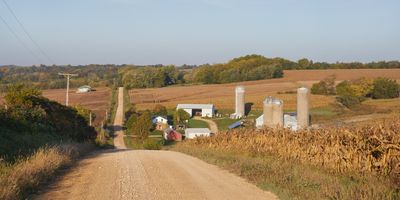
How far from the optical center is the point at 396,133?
48.7 feet

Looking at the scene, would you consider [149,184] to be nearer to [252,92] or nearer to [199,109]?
A: [199,109]

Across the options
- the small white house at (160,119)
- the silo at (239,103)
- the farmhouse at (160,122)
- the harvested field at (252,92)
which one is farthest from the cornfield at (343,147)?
the silo at (239,103)

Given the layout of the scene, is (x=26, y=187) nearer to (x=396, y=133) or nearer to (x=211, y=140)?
(x=396, y=133)

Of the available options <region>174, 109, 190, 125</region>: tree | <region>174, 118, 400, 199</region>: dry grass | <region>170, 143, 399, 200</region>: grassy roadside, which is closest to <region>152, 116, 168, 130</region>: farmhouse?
<region>174, 109, 190, 125</region>: tree

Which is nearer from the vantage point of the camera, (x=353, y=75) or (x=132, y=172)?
(x=132, y=172)

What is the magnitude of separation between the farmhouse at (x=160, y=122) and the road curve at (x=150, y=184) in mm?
69427

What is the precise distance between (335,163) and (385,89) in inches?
3034

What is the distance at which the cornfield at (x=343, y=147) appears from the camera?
14.7 metres

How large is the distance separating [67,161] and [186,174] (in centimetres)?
438

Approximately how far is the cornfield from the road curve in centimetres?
379

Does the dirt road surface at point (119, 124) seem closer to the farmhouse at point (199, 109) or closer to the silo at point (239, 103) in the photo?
the farmhouse at point (199, 109)

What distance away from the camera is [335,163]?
55.9ft

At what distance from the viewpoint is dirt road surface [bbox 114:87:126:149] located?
217 ft

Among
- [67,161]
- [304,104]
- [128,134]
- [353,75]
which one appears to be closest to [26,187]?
[67,161]
